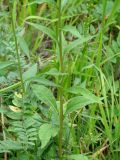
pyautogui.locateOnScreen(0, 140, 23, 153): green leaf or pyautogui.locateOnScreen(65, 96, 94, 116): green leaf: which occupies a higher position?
pyautogui.locateOnScreen(65, 96, 94, 116): green leaf

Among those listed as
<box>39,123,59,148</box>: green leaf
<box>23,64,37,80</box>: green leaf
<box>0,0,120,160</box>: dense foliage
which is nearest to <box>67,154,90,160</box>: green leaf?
<box>0,0,120,160</box>: dense foliage

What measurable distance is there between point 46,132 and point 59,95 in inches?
6.7

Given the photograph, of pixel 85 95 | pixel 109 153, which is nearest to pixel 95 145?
pixel 109 153

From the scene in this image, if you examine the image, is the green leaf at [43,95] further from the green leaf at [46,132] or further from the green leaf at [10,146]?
the green leaf at [10,146]

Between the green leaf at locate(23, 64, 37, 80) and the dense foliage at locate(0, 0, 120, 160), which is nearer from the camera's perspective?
the dense foliage at locate(0, 0, 120, 160)

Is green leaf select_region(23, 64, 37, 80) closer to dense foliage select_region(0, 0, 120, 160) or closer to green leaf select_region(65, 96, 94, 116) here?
dense foliage select_region(0, 0, 120, 160)

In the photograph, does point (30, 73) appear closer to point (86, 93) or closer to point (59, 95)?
point (59, 95)

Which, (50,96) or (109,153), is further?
(109,153)

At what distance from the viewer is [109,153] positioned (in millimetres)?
1600

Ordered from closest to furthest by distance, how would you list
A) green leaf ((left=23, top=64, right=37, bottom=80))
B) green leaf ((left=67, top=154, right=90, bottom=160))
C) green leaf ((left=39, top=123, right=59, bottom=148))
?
green leaf ((left=39, top=123, right=59, bottom=148)) → green leaf ((left=67, top=154, right=90, bottom=160)) → green leaf ((left=23, top=64, right=37, bottom=80))

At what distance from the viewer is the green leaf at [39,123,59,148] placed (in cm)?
121

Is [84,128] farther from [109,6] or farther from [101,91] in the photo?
[109,6]

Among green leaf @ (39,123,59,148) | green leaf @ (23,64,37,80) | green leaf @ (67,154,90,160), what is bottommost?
green leaf @ (67,154,90,160)

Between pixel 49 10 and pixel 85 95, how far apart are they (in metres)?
1.19
